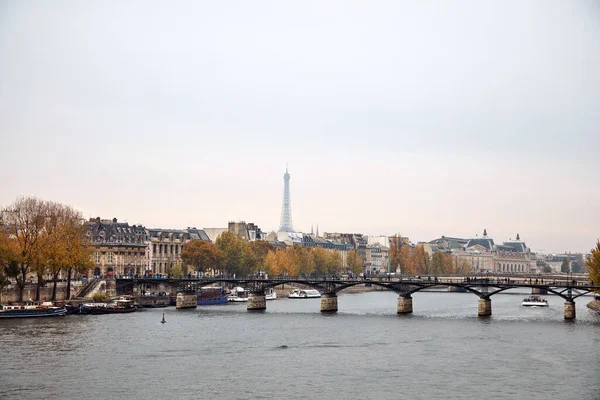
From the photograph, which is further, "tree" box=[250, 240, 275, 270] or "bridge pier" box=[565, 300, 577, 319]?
"tree" box=[250, 240, 275, 270]

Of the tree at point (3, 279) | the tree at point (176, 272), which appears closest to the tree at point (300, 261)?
the tree at point (176, 272)

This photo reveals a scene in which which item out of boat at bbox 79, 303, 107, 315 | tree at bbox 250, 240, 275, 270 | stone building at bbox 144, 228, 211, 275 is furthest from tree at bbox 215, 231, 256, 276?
boat at bbox 79, 303, 107, 315

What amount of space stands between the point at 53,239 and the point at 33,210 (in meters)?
5.58

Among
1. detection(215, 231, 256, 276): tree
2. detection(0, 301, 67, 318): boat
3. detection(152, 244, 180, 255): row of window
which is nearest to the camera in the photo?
detection(0, 301, 67, 318): boat

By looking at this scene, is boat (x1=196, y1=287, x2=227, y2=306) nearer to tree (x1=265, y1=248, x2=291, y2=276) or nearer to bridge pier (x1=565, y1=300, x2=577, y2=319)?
tree (x1=265, y1=248, x2=291, y2=276)

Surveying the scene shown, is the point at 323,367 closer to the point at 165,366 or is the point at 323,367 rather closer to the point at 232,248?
the point at 165,366

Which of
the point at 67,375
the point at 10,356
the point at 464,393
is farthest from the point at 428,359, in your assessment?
the point at 10,356

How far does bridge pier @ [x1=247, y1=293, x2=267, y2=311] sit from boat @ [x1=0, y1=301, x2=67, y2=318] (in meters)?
24.5

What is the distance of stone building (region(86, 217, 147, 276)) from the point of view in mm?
148625

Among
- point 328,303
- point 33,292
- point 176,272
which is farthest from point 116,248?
point 328,303

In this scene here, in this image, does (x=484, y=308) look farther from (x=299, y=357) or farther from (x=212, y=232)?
(x=212, y=232)

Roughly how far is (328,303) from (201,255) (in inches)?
1807

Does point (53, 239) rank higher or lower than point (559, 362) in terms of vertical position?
higher

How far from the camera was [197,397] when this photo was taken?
2114 inches
